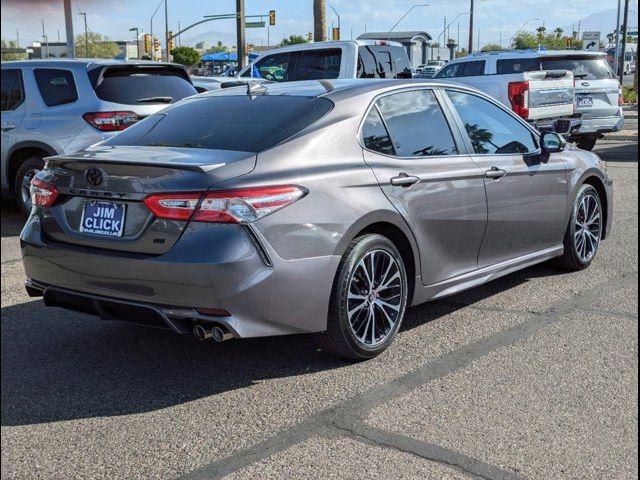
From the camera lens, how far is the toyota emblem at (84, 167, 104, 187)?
408 cm

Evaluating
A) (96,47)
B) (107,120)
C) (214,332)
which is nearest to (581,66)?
(107,120)

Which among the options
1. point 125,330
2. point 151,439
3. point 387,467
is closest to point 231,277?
point 151,439

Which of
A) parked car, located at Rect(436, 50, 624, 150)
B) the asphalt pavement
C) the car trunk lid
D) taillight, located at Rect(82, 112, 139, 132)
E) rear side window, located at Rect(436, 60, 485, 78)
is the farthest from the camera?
rear side window, located at Rect(436, 60, 485, 78)

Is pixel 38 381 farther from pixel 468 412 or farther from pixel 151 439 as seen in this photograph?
pixel 468 412

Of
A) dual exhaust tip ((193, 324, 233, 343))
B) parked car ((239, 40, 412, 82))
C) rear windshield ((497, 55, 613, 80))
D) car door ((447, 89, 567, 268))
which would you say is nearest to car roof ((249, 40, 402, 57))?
A: parked car ((239, 40, 412, 82))

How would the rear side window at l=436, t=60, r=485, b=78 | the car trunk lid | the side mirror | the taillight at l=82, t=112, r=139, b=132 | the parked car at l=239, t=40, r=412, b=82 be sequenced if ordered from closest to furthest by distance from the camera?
the car trunk lid < the side mirror < the taillight at l=82, t=112, r=139, b=132 < the parked car at l=239, t=40, r=412, b=82 < the rear side window at l=436, t=60, r=485, b=78

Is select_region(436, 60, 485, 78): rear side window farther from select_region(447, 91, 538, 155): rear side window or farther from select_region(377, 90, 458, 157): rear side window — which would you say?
select_region(377, 90, 458, 157): rear side window

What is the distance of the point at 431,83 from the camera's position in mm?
5332

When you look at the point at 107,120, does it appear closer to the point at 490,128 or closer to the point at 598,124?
the point at 490,128

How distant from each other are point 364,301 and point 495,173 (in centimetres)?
150

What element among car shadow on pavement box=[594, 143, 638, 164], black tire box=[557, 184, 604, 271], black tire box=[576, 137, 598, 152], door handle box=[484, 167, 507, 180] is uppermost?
door handle box=[484, 167, 507, 180]

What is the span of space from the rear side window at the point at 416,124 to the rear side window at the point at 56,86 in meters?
5.10

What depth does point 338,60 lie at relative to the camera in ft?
44.2

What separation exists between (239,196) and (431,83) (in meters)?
2.02
